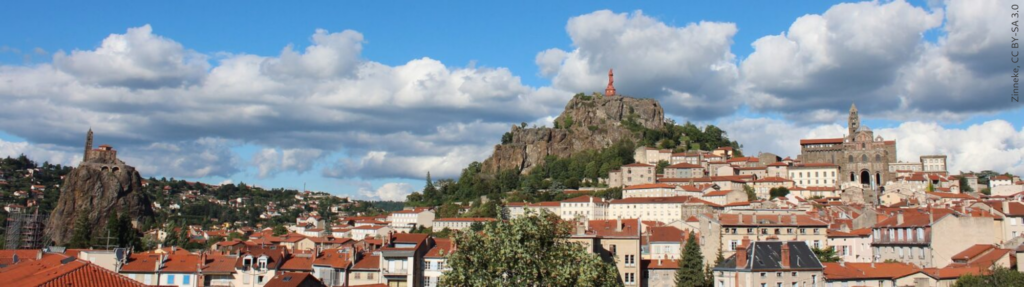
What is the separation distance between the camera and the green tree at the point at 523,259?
27.9 meters

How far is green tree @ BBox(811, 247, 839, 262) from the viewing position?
6112 centimetres

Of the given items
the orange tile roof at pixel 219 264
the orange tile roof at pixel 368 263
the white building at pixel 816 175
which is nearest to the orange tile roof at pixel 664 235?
the orange tile roof at pixel 368 263

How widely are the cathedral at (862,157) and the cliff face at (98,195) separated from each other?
110981 mm

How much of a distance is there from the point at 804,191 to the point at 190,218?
5520 inches

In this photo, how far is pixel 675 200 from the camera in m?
111

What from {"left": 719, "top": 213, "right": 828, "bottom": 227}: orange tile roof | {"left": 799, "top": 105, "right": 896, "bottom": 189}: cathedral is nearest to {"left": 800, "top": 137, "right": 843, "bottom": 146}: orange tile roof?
{"left": 799, "top": 105, "right": 896, "bottom": 189}: cathedral

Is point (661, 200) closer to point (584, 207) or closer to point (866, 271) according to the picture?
point (584, 207)

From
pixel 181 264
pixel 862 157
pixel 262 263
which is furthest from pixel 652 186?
pixel 181 264

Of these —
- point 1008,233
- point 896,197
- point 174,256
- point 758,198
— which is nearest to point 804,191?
point 758,198

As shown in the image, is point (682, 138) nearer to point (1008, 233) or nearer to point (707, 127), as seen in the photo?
Answer: point (707, 127)

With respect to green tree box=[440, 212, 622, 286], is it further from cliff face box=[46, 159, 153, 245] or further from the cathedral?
cliff face box=[46, 159, 153, 245]

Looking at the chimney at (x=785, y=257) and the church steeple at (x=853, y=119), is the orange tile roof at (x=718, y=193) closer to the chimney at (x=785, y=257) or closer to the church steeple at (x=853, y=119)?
the church steeple at (x=853, y=119)

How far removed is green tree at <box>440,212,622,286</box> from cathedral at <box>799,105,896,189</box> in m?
103

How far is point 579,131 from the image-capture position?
169 m
